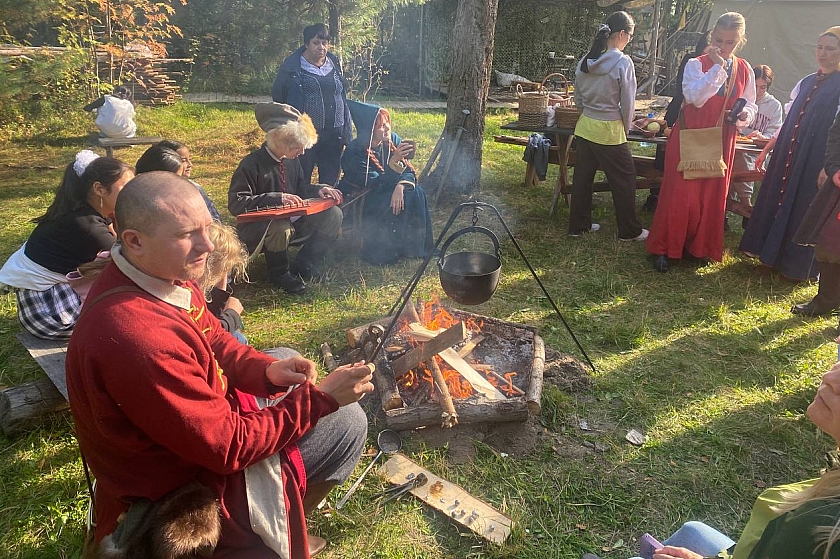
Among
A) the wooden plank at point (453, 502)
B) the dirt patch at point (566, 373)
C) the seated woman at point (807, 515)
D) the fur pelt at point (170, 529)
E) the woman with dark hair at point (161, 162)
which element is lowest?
the wooden plank at point (453, 502)

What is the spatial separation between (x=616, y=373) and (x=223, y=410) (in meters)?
3.06

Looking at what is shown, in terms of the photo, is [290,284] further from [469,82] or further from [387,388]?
[469,82]

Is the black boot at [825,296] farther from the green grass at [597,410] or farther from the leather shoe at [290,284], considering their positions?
the leather shoe at [290,284]

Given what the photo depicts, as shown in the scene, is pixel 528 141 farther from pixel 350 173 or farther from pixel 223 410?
pixel 223 410

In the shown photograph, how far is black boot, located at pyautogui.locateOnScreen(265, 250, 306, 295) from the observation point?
504 cm

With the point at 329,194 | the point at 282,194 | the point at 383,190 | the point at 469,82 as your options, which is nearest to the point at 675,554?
the point at 282,194

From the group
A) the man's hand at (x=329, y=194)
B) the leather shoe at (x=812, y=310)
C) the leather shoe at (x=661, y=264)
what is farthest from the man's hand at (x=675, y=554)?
the leather shoe at (x=661, y=264)

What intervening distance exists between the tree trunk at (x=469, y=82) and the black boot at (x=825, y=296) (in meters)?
4.16

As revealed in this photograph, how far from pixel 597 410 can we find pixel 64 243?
3.45 m

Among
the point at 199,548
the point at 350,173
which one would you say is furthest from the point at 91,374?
the point at 350,173

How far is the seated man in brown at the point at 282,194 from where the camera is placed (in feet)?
15.4

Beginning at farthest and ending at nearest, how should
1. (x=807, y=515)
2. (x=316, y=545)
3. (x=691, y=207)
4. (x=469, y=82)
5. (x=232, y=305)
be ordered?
1. (x=469, y=82)
2. (x=691, y=207)
3. (x=232, y=305)
4. (x=316, y=545)
5. (x=807, y=515)

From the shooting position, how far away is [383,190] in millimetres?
5828

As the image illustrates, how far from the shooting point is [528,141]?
7.33 m
